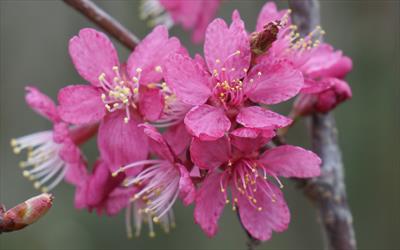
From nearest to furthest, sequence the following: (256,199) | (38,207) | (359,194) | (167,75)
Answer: (38,207)
(167,75)
(256,199)
(359,194)

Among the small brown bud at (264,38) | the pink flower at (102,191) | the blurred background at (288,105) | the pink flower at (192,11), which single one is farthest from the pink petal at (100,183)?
the blurred background at (288,105)

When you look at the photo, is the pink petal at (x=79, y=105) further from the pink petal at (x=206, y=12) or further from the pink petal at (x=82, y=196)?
the pink petal at (x=206, y=12)

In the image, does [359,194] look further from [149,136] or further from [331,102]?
[149,136]

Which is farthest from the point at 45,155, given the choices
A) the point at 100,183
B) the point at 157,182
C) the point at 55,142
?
the point at 157,182

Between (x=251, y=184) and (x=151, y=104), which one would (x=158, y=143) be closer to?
(x=151, y=104)

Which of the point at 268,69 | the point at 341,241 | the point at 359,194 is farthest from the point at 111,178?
the point at 359,194

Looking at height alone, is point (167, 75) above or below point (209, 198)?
above
